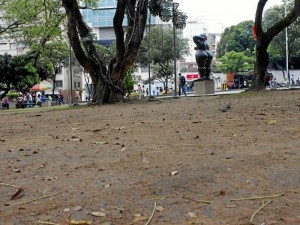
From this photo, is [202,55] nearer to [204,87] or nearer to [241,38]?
[204,87]

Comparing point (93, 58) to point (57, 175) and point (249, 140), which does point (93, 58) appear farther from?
point (57, 175)

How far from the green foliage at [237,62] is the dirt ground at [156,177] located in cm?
4542

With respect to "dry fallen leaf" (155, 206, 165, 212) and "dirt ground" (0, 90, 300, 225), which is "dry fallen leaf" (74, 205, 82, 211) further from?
"dry fallen leaf" (155, 206, 165, 212)

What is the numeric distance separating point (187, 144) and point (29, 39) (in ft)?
62.7

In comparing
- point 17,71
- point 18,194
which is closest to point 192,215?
point 18,194

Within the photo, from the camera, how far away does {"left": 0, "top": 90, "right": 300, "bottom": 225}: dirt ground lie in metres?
2.42

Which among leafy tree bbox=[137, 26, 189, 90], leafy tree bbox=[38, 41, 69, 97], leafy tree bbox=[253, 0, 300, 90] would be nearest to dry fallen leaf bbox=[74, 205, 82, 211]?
leafy tree bbox=[253, 0, 300, 90]

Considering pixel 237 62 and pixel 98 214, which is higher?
pixel 237 62

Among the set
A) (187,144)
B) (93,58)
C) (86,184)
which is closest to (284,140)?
(187,144)

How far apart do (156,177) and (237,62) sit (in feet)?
158

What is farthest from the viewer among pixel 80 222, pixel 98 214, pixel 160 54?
pixel 160 54

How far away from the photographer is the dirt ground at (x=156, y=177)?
2.42m

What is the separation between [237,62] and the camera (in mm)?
49938

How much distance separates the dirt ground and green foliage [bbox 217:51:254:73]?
45420 mm
